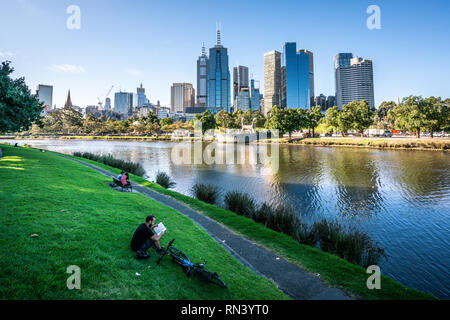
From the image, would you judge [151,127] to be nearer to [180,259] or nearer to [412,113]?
[412,113]

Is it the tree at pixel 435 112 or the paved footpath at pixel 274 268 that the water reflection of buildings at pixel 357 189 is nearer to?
the paved footpath at pixel 274 268

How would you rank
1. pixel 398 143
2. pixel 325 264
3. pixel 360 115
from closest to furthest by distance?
pixel 325 264
pixel 398 143
pixel 360 115

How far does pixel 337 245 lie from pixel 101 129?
15293 cm

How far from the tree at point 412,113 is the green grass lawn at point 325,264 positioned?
63942 mm

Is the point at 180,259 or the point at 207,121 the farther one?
the point at 207,121

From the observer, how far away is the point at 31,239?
235 inches

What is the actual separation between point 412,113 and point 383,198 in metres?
52.6

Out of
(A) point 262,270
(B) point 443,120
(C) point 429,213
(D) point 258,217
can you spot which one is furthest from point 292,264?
(B) point 443,120

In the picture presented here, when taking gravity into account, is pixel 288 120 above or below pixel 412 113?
above

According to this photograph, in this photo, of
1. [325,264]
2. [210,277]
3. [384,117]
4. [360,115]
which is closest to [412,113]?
[360,115]

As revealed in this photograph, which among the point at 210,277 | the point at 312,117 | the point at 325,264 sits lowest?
the point at 325,264

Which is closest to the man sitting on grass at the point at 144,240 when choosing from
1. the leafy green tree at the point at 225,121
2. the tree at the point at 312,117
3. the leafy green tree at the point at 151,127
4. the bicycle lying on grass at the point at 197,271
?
the bicycle lying on grass at the point at 197,271

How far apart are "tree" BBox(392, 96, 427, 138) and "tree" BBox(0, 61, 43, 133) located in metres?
71.7

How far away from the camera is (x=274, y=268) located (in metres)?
7.32
